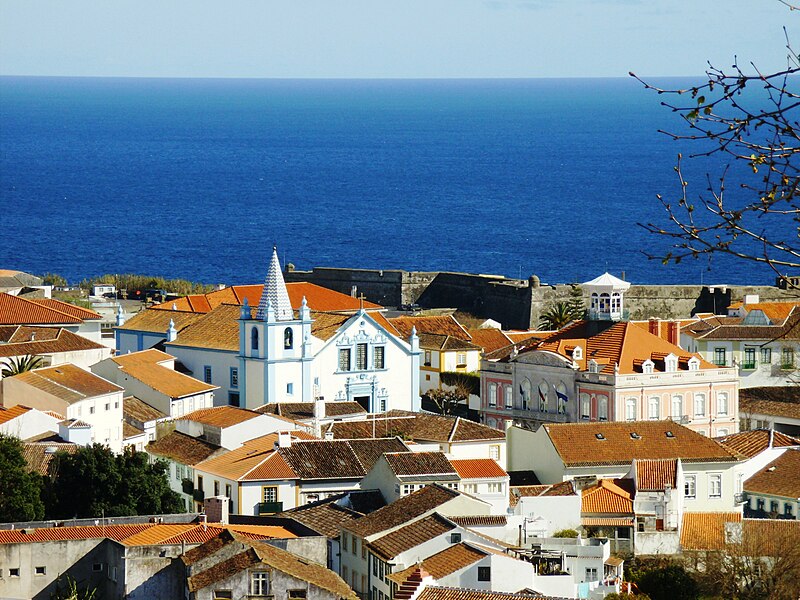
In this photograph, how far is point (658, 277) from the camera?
12119cm

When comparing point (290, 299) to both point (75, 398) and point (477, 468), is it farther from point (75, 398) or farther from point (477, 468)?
point (477, 468)

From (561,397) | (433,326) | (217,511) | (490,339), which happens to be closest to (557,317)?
(490,339)

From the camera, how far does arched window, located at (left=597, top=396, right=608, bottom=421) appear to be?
54.5m

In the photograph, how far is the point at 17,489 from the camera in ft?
129

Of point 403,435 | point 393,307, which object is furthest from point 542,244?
point 403,435

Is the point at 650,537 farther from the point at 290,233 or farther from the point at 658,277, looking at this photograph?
the point at 290,233

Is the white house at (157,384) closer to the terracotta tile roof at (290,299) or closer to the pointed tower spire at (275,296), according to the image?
the pointed tower spire at (275,296)

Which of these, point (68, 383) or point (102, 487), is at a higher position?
point (68, 383)

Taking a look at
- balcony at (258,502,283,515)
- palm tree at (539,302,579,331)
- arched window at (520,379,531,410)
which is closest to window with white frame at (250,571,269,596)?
balcony at (258,502,283,515)

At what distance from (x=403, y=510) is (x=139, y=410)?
1647 centimetres

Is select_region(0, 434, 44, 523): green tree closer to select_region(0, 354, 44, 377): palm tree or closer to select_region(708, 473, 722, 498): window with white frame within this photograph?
select_region(0, 354, 44, 377): palm tree

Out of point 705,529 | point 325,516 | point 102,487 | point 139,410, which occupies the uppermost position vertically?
point 139,410

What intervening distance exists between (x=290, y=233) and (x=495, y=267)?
34590 millimetres

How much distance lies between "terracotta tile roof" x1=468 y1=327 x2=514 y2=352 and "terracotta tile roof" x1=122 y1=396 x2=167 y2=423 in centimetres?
1484
